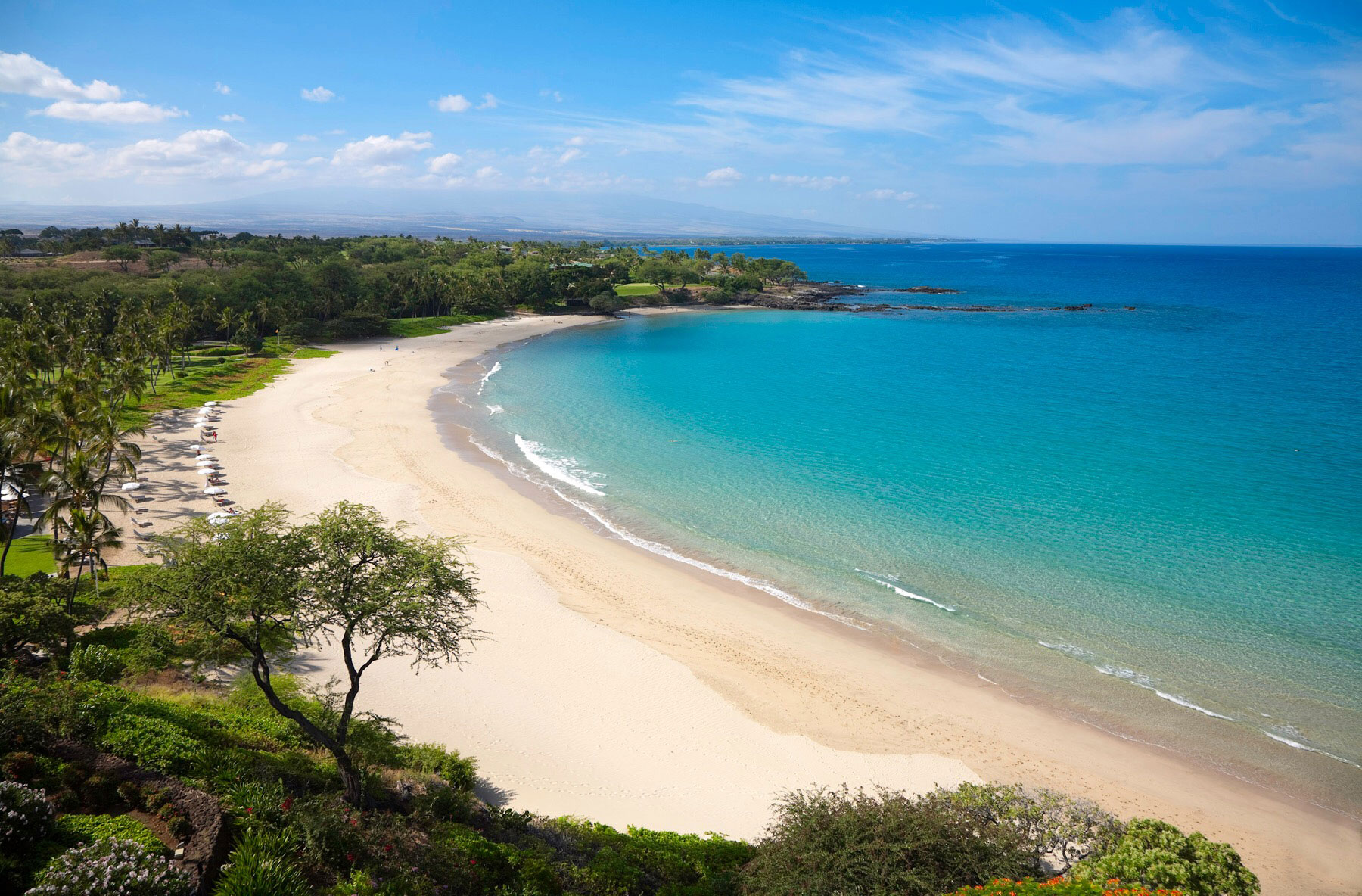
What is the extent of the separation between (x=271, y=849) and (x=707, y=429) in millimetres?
40728

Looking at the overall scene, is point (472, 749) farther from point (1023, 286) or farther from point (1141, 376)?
point (1023, 286)

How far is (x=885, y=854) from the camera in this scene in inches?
446

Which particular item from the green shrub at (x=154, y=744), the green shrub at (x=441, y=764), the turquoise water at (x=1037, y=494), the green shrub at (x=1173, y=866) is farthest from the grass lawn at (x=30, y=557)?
the green shrub at (x=1173, y=866)

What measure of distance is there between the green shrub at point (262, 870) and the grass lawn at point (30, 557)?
20116mm

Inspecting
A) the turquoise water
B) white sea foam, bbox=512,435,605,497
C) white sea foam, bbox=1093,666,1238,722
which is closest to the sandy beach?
the turquoise water

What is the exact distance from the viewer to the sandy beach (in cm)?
1675

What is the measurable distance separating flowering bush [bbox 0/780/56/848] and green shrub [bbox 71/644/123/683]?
6618 millimetres

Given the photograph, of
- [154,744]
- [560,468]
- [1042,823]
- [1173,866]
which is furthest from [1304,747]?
[560,468]

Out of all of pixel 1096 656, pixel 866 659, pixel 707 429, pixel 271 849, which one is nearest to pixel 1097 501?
pixel 1096 656

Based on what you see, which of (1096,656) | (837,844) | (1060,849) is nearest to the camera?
(837,844)

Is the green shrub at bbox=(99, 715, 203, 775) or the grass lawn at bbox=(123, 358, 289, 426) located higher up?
the grass lawn at bbox=(123, 358, 289, 426)

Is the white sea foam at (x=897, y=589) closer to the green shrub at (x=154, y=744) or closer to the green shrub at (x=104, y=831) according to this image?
the green shrub at (x=154, y=744)

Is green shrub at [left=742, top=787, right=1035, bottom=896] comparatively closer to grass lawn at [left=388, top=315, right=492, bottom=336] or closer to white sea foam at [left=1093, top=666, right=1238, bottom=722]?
A: white sea foam at [left=1093, top=666, right=1238, bottom=722]

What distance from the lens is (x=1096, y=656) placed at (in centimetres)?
2322
